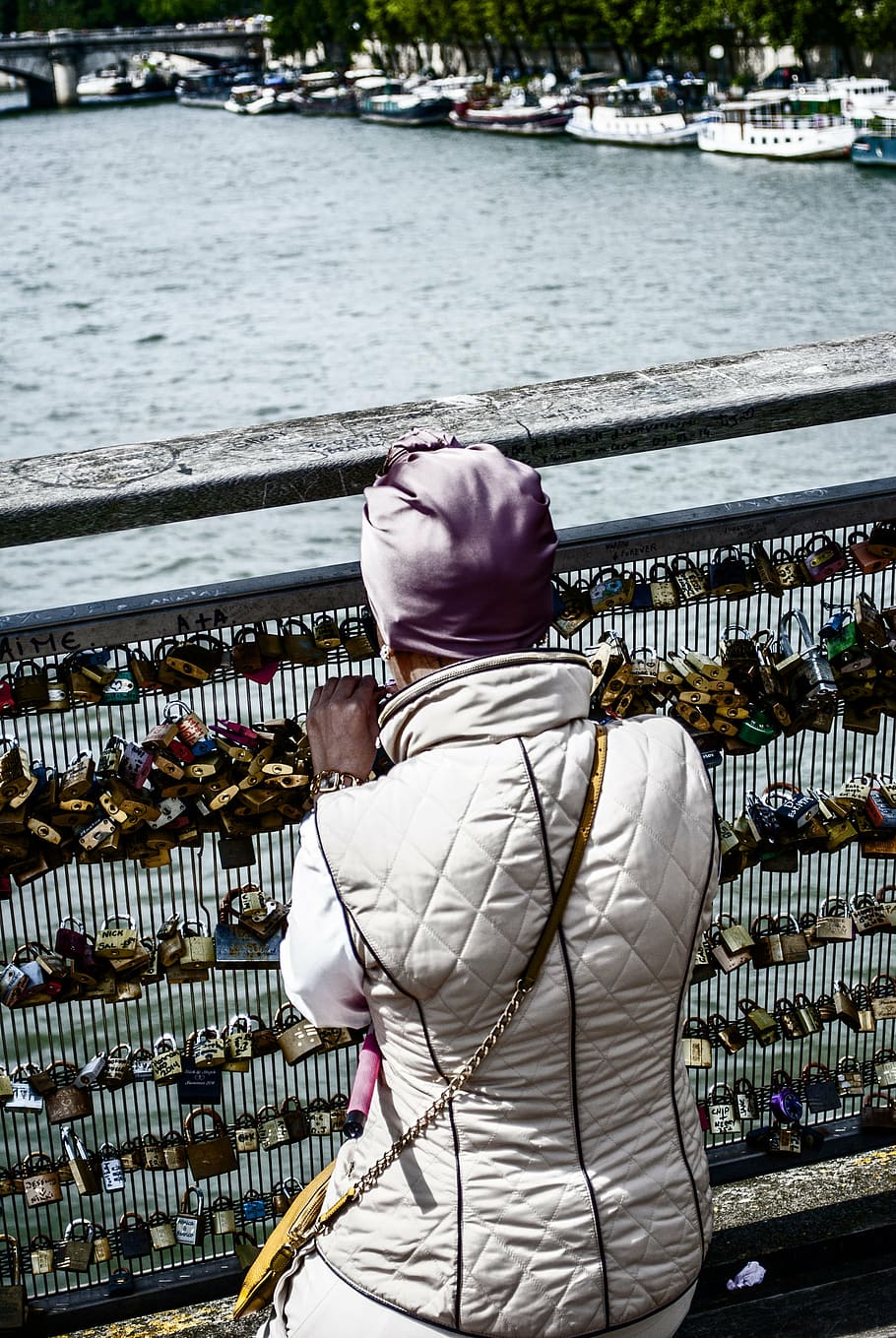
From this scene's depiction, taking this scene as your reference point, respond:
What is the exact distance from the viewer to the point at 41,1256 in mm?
2303

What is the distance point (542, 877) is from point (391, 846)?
0.39ft

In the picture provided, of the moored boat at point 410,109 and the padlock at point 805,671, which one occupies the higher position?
the moored boat at point 410,109

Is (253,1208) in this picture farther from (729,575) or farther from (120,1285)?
(729,575)

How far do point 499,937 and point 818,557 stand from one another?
1.11m

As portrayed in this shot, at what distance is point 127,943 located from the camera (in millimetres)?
2117

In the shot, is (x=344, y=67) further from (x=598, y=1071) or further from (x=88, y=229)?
(x=598, y=1071)

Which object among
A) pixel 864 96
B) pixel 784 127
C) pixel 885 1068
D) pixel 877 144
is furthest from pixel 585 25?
pixel 885 1068

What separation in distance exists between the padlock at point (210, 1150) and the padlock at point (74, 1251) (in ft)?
0.61

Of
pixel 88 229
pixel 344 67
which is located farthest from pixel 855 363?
pixel 344 67

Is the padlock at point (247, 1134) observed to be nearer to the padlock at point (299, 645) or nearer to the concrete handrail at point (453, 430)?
the padlock at point (299, 645)

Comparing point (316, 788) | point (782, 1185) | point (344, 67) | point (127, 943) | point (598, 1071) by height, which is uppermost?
point (344, 67)

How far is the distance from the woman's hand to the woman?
30cm

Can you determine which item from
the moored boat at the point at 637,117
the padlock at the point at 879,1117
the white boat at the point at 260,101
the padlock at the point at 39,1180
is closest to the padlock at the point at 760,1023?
the padlock at the point at 879,1117

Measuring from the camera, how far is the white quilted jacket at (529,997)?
1.23m
